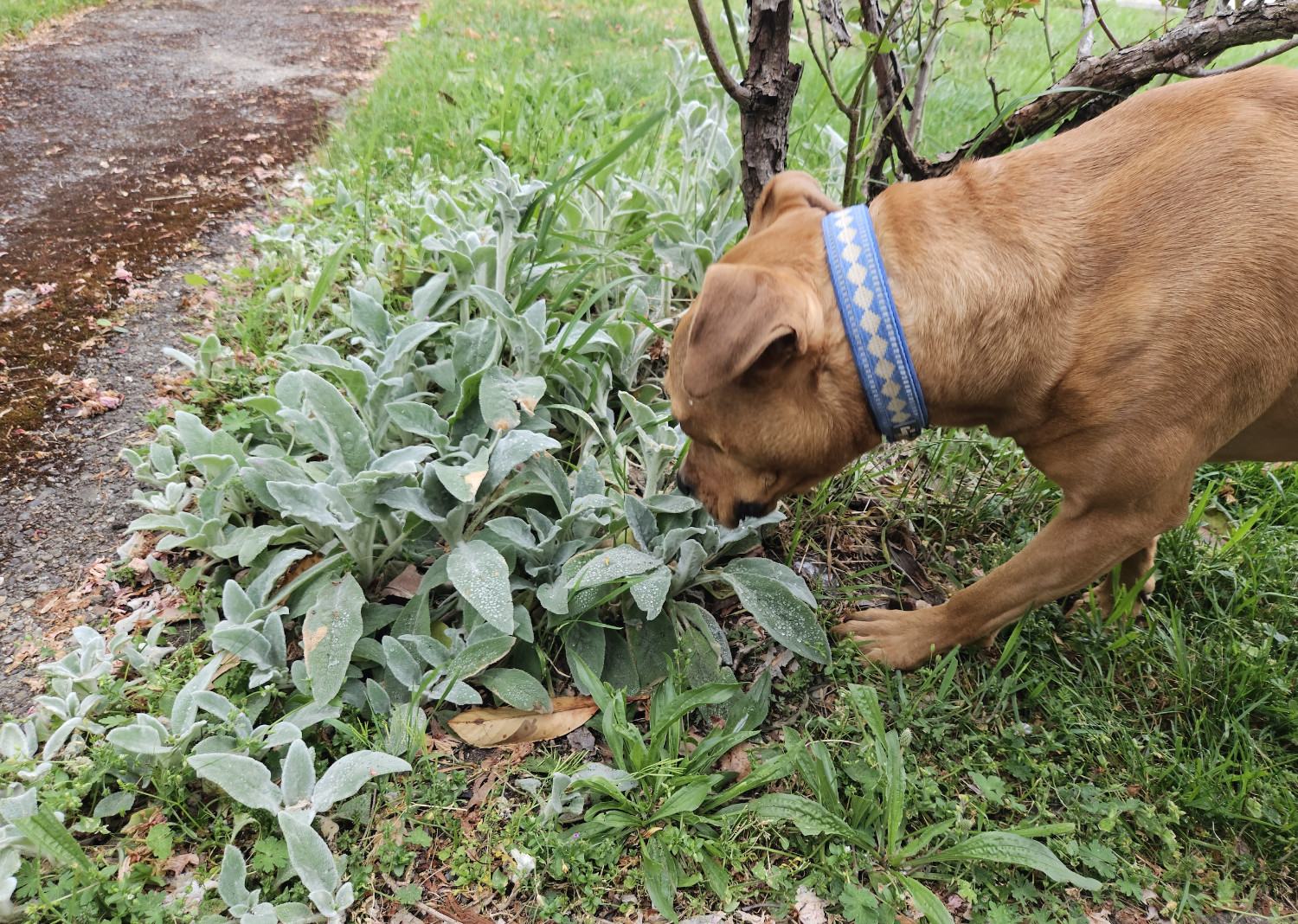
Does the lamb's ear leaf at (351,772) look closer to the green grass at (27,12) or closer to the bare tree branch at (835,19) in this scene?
the bare tree branch at (835,19)

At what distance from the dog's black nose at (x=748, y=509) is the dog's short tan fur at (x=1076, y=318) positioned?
2.1 inches

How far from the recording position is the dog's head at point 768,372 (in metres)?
1.89

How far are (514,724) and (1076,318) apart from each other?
1892 mm

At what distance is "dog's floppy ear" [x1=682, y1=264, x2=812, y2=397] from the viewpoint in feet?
6.15

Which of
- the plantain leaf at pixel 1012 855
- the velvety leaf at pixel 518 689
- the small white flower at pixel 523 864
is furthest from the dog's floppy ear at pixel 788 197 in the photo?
the small white flower at pixel 523 864

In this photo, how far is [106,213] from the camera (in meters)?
3.79

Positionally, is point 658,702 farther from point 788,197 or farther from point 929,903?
point 788,197

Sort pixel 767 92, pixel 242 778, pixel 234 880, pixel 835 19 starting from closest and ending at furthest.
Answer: pixel 234 880 < pixel 242 778 < pixel 767 92 < pixel 835 19

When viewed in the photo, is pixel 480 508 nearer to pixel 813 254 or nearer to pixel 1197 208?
pixel 813 254

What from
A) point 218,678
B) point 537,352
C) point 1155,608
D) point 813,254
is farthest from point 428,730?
point 1155,608

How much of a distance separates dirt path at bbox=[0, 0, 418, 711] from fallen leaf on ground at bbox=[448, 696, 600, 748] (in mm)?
1189

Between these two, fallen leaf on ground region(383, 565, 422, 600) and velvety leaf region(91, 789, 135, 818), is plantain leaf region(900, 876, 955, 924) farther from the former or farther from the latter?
velvety leaf region(91, 789, 135, 818)

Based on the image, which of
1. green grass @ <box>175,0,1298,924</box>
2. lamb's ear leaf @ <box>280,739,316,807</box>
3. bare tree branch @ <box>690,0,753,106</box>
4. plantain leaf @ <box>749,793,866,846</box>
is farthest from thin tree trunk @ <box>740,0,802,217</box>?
lamb's ear leaf @ <box>280,739,316,807</box>

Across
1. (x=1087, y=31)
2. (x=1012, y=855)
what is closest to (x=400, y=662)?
→ (x=1012, y=855)
